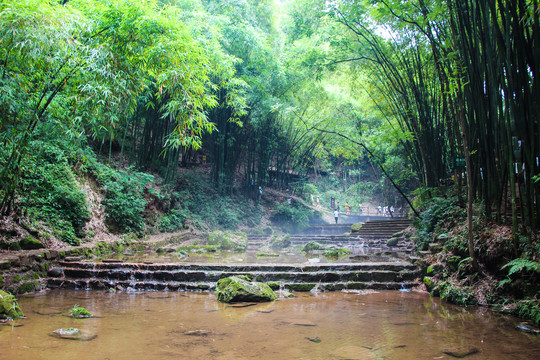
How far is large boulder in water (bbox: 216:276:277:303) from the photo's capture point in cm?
397

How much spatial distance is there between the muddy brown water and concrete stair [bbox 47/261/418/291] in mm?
630

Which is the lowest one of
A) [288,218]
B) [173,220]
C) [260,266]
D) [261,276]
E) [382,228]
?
[261,276]

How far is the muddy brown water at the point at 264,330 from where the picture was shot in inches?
90.7

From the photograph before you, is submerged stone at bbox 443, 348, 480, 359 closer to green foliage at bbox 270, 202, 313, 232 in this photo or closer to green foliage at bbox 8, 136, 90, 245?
green foliage at bbox 8, 136, 90, 245

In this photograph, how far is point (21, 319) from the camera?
2.95 metres

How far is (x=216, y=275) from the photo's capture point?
16.8 feet

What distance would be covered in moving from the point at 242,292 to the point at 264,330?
3.73ft

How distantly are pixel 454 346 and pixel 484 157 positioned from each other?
2.40m

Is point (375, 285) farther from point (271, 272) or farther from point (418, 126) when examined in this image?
point (418, 126)

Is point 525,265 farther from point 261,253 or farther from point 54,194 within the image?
point 54,194

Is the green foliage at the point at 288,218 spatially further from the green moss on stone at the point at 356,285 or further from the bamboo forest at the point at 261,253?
the green moss on stone at the point at 356,285

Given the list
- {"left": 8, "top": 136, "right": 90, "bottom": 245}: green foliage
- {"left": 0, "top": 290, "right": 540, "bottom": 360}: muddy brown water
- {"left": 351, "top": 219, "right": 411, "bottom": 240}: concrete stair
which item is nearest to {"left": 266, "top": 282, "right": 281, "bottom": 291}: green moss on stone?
{"left": 0, "top": 290, "right": 540, "bottom": 360}: muddy brown water

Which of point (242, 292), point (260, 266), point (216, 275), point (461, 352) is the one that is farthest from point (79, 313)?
point (461, 352)

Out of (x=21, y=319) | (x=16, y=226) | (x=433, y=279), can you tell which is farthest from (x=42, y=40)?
(x=433, y=279)
